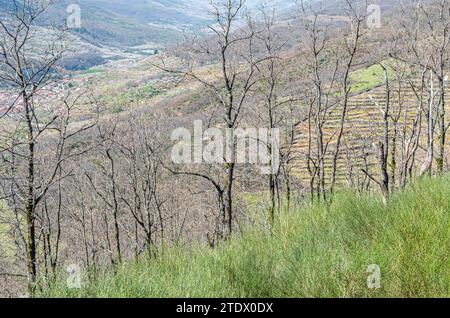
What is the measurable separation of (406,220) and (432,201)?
16.5 inches

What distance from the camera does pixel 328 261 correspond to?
3.18m

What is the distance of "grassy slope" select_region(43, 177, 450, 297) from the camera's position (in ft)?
9.43

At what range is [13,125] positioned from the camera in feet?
26.0

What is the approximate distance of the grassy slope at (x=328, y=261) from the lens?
2873 millimetres

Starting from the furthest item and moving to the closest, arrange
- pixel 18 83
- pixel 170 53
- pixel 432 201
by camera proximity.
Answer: pixel 170 53, pixel 18 83, pixel 432 201

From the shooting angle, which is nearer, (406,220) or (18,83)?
(406,220)

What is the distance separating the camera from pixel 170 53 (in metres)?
7.70

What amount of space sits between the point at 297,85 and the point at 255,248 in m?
15.0
